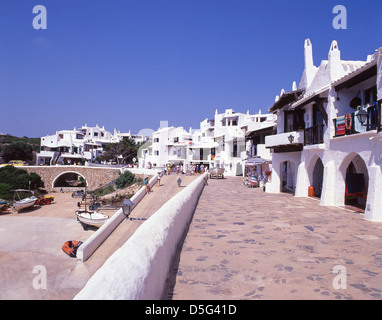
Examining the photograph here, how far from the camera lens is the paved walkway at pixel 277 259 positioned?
14.9 ft

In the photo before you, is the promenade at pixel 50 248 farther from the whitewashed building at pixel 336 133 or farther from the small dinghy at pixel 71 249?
the whitewashed building at pixel 336 133

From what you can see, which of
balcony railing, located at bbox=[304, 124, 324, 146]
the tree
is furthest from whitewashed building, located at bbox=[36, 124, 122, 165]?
balcony railing, located at bbox=[304, 124, 324, 146]

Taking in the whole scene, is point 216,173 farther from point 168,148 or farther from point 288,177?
point 168,148

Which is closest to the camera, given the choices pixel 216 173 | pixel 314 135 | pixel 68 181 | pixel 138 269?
pixel 138 269

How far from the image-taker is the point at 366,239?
7625mm

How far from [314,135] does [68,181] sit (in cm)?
5120

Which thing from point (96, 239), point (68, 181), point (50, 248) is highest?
point (68, 181)

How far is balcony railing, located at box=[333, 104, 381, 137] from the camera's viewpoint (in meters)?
10.8

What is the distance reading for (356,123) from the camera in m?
11.6

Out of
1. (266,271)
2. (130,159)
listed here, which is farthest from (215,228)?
(130,159)

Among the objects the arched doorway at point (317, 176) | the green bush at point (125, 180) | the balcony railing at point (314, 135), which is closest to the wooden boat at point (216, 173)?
the green bush at point (125, 180)

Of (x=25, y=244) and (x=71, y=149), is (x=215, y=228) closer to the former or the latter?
(x=25, y=244)

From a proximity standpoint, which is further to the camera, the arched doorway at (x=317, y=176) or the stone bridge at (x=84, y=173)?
the stone bridge at (x=84, y=173)

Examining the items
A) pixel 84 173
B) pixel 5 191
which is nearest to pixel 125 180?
pixel 84 173
